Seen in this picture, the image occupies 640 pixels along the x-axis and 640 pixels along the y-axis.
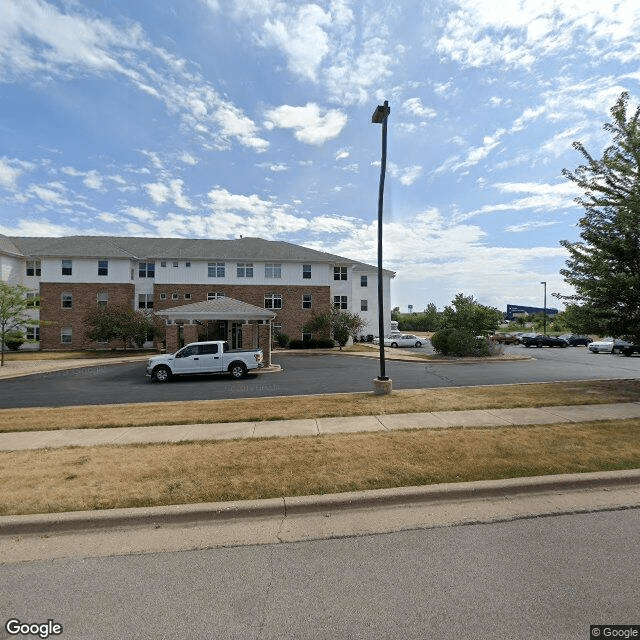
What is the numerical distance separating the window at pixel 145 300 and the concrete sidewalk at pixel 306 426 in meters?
31.5

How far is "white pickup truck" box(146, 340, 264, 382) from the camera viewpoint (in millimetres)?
16406

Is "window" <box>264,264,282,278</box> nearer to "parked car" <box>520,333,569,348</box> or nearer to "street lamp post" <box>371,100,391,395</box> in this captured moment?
"parked car" <box>520,333,569,348</box>

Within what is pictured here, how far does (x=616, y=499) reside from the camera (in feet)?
15.7

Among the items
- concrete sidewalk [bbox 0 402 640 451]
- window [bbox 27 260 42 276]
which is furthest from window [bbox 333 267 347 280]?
concrete sidewalk [bbox 0 402 640 451]

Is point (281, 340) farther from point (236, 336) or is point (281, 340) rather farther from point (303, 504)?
point (303, 504)

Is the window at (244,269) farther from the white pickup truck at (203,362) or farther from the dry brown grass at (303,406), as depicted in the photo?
the dry brown grass at (303,406)

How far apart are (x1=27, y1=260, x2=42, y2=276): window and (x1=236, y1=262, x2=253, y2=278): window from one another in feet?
65.4

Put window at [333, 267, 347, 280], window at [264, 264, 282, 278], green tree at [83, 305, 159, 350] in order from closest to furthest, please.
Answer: green tree at [83, 305, 159, 350] → window at [264, 264, 282, 278] → window at [333, 267, 347, 280]

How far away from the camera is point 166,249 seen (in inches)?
1547

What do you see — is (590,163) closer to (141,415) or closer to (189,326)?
(141,415)

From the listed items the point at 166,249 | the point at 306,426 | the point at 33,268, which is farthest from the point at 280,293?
the point at 306,426

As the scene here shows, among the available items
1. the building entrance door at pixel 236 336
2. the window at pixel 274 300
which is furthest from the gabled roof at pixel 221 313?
the window at pixel 274 300

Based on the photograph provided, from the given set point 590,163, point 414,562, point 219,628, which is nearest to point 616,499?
point 414,562

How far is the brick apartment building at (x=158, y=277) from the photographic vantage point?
35562 mm
